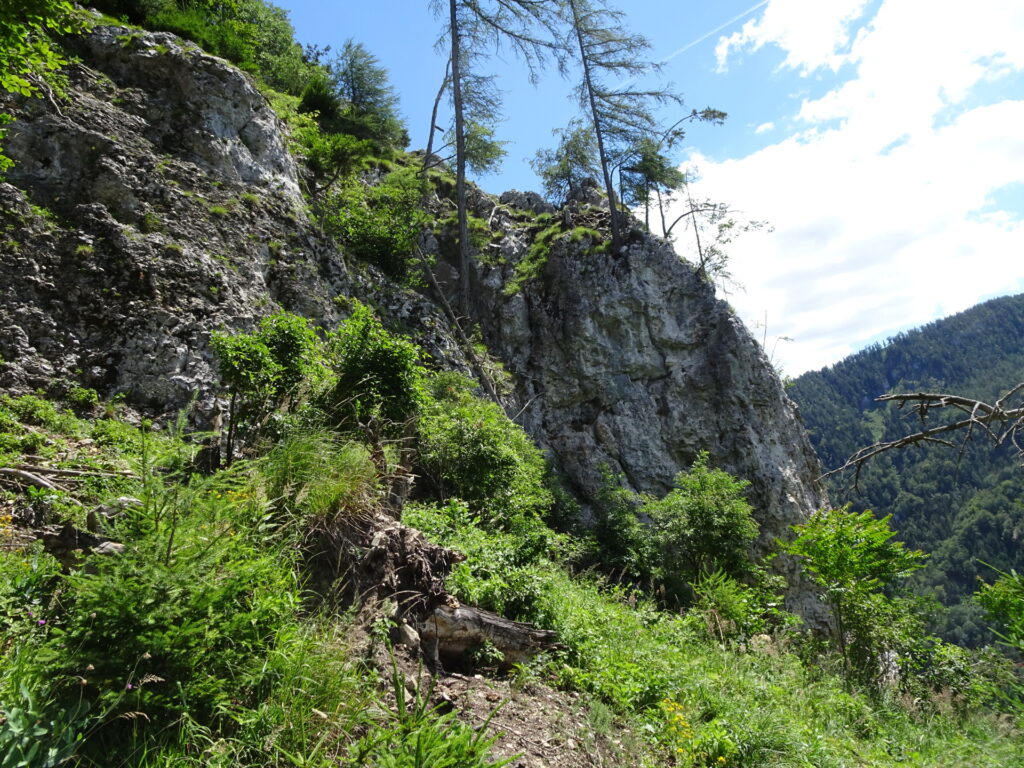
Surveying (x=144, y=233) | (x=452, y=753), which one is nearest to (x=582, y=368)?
(x=144, y=233)

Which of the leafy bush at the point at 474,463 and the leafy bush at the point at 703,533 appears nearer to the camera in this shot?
the leafy bush at the point at 474,463

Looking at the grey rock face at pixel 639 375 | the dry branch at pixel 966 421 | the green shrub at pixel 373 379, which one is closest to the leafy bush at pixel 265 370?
the green shrub at pixel 373 379

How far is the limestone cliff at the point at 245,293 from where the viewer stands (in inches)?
298

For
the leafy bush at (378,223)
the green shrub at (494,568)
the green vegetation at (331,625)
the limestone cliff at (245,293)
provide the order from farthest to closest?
1. the leafy bush at (378,223)
2. the limestone cliff at (245,293)
3. the green shrub at (494,568)
4. the green vegetation at (331,625)

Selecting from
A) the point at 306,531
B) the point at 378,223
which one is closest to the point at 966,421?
the point at 306,531

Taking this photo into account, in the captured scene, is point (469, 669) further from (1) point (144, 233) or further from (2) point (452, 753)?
(1) point (144, 233)

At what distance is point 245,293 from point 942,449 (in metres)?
63.7

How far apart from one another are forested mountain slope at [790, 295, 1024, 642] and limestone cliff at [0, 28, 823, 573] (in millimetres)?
33858

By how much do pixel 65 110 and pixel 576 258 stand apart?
16676mm

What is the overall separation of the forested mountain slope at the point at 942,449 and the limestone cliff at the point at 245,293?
33.9m

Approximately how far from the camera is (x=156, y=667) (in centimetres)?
227

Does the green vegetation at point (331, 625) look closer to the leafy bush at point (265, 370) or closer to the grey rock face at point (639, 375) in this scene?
the leafy bush at point (265, 370)

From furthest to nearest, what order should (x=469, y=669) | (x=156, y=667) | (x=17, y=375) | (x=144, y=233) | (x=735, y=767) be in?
(x=144, y=233) → (x=17, y=375) → (x=469, y=669) → (x=735, y=767) → (x=156, y=667)

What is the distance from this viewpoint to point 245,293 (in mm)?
9602
